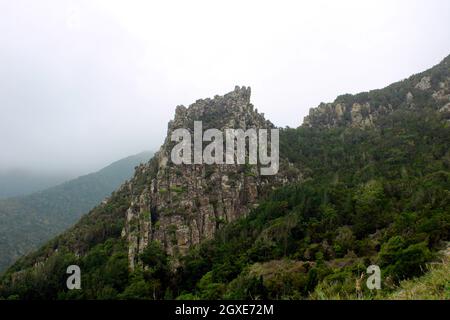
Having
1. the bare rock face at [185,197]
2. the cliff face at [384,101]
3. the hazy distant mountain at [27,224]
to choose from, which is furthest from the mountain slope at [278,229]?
the hazy distant mountain at [27,224]

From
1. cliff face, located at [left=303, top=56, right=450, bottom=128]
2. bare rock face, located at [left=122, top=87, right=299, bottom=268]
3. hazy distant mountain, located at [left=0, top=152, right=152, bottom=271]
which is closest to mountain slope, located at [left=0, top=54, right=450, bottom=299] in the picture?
bare rock face, located at [left=122, top=87, right=299, bottom=268]

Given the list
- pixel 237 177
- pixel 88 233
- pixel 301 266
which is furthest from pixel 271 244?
pixel 88 233

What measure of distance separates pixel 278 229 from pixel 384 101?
86552 mm

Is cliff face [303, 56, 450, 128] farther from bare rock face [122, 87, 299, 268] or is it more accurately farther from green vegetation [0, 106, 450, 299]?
bare rock face [122, 87, 299, 268]

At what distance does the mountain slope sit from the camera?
39.5 metres

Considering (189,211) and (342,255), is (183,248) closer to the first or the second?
(189,211)

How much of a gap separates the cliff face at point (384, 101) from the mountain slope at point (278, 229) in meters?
13.0

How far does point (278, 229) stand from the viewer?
6031 cm

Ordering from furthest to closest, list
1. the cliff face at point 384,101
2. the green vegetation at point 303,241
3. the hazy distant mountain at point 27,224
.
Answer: the hazy distant mountain at point 27,224
the cliff face at point 384,101
the green vegetation at point 303,241

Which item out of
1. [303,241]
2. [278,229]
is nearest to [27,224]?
[278,229]

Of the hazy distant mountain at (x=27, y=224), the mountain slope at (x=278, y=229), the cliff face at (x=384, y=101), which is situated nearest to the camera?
the mountain slope at (x=278, y=229)

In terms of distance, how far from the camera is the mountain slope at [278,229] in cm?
3947

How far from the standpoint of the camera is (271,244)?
55219 millimetres

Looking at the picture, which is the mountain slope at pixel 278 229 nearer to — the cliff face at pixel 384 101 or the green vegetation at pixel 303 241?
the green vegetation at pixel 303 241
